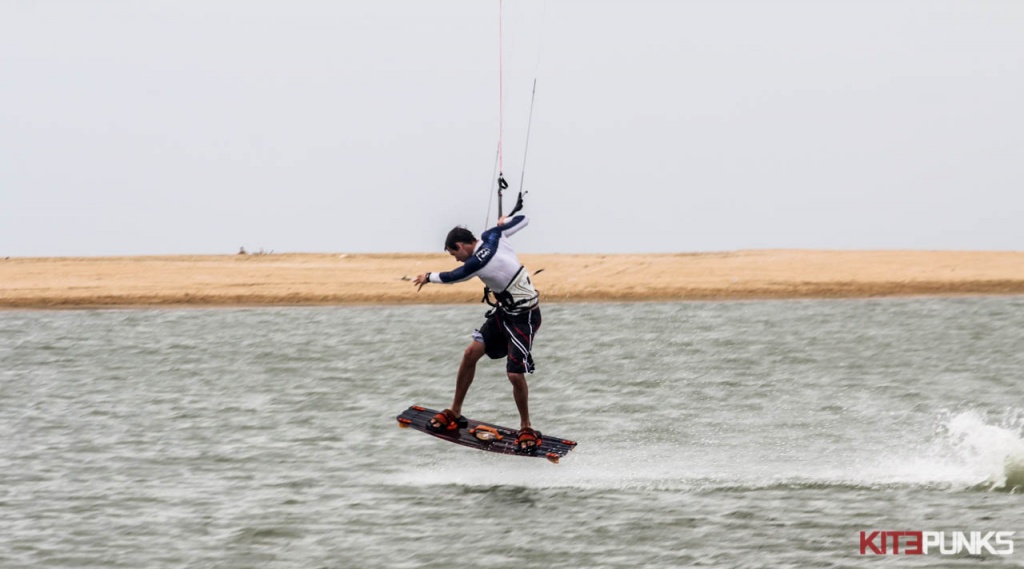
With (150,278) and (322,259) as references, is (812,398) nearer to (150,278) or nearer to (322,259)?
(150,278)

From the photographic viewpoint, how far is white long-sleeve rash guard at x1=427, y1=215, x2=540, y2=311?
1257cm

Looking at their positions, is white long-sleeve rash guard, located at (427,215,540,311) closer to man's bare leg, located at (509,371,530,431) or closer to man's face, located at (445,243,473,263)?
man's face, located at (445,243,473,263)

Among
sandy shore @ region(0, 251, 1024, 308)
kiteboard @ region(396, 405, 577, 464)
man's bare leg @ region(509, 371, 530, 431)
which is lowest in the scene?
kiteboard @ region(396, 405, 577, 464)

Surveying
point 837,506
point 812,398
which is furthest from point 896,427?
point 837,506

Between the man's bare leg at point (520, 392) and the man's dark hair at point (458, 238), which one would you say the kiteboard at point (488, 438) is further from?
the man's dark hair at point (458, 238)

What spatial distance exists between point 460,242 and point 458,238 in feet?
0.13

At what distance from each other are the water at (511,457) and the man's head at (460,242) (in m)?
2.24

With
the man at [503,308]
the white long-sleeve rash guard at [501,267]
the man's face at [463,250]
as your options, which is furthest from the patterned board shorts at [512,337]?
the man's face at [463,250]

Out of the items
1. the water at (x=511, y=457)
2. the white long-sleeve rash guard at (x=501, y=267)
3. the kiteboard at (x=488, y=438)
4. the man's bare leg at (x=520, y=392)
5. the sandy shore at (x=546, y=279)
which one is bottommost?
the water at (x=511, y=457)

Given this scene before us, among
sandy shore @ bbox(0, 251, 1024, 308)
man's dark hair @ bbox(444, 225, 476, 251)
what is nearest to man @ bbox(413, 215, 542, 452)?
man's dark hair @ bbox(444, 225, 476, 251)

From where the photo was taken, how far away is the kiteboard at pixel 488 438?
13242mm

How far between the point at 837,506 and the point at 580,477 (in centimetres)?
260

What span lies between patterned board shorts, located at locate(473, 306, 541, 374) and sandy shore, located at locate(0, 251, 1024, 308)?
18.7m

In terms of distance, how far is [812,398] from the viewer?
1852 cm
